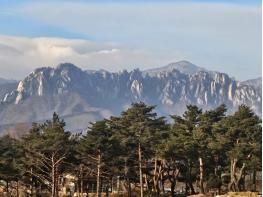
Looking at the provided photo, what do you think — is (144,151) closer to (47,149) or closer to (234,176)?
(234,176)

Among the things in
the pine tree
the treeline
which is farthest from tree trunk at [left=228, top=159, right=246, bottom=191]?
the pine tree

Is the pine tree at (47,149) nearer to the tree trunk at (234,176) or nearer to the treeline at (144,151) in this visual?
the treeline at (144,151)

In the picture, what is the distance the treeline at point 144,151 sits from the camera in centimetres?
5788

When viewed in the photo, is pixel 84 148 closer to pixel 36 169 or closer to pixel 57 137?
pixel 57 137

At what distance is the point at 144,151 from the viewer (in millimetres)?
62750

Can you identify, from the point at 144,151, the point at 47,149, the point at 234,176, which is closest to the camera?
the point at 47,149

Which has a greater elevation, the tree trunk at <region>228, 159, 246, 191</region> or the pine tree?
the pine tree

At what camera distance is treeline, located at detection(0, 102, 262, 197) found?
5788 cm

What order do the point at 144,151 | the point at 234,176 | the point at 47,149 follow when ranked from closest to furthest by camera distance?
the point at 47,149 → the point at 234,176 → the point at 144,151

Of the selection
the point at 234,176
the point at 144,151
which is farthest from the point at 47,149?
the point at 234,176

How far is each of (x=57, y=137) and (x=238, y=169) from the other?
21871 mm

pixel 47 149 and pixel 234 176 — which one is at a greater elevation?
pixel 47 149

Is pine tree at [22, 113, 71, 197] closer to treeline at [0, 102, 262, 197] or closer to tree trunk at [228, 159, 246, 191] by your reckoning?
treeline at [0, 102, 262, 197]

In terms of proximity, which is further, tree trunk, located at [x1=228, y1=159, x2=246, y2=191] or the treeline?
tree trunk, located at [x1=228, y1=159, x2=246, y2=191]
